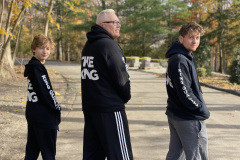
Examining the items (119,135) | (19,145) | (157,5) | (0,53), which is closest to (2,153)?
(19,145)

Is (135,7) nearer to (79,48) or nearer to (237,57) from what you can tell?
(79,48)

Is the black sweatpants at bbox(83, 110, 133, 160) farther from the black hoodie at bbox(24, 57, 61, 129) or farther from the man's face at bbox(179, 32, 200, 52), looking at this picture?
the man's face at bbox(179, 32, 200, 52)

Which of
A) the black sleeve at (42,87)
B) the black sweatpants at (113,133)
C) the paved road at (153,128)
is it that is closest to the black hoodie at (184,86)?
the black sweatpants at (113,133)

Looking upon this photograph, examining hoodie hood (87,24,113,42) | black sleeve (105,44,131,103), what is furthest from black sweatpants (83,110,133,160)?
hoodie hood (87,24,113,42)

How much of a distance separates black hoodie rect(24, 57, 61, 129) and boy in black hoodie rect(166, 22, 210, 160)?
1.36 m

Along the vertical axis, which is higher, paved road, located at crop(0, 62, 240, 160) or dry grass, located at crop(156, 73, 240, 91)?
dry grass, located at crop(156, 73, 240, 91)

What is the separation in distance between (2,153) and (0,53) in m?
11.8

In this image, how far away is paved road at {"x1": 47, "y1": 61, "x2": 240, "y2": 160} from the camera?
4.81m

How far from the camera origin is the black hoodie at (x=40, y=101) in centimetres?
341

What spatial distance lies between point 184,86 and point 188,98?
0.13 m

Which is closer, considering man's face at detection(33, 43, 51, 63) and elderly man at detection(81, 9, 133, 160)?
elderly man at detection(81, 9, 133, 160)

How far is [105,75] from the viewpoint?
2.86 metres

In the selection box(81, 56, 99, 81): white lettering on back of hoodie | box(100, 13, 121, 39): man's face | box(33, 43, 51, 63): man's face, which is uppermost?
box(100, 13, 121, 39): man's face

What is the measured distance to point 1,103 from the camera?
8344 millimetres
